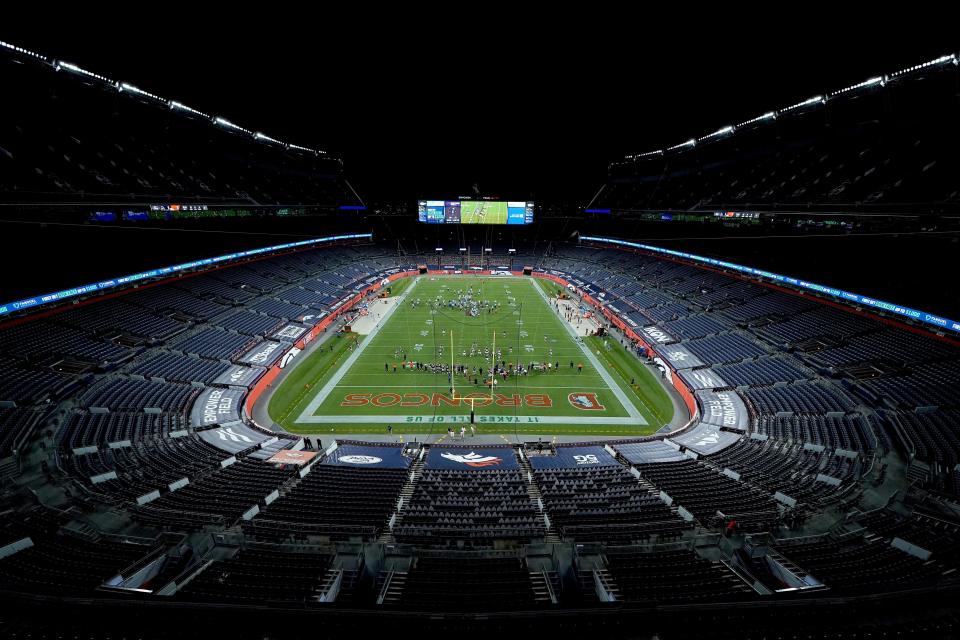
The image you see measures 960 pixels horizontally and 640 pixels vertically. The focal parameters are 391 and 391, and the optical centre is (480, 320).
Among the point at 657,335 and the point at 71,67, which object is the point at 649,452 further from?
the point at 71,67

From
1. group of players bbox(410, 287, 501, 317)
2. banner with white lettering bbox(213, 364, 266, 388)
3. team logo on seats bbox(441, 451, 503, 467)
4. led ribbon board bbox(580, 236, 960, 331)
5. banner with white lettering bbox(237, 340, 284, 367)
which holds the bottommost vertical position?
team logo on seats bbox(441, 451, 503, 467)

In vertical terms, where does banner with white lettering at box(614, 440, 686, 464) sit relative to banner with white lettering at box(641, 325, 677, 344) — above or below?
below

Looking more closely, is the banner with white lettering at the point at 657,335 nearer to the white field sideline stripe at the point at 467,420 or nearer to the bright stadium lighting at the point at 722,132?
the white field sideline stripe at the point at 467,420

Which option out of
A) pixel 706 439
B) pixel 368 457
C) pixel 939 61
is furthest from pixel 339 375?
pixel 939 61

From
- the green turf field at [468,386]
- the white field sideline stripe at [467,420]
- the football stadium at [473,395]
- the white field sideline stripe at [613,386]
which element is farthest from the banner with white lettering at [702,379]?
the white field sideline stripe at [467,420]

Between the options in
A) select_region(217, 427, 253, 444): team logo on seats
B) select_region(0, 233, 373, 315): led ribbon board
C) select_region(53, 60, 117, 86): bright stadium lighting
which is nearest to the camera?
select_region(217, 427, 253, 444): team logo on seats

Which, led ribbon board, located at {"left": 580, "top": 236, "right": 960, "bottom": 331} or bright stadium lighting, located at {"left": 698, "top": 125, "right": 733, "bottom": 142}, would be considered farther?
bright stadium lighting, located at {"left": 698, "top": 125, "right": 733, "bottom": 142}

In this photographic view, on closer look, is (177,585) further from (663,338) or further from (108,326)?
(663,338)

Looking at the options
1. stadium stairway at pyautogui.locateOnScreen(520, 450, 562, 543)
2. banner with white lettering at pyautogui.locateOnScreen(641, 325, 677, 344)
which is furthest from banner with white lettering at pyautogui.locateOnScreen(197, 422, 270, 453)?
banner with white lettering at pyautogui.locateOnScreen(641, 325, 677, 344)

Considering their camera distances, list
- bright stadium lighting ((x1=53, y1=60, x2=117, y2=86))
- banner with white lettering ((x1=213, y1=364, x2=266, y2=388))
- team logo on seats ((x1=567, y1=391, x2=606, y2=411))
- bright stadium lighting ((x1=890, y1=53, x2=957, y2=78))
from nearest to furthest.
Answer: banner with white lettering ((x1=213, y1=364, x2=266, y2=388)) → team logo on seats ((x1=567, y1=391, x2=606, y2=411)) → bright stadium lighting ((x1=890, y1=53, x2=957, y2=78)) → bright stadium lighting ((x1=53, y1=60, x2=117, y2=86))

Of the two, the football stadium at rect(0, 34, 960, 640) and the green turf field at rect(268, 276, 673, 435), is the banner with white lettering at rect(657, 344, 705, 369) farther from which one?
the green turf field at rect(268, 276, 673, 435)
